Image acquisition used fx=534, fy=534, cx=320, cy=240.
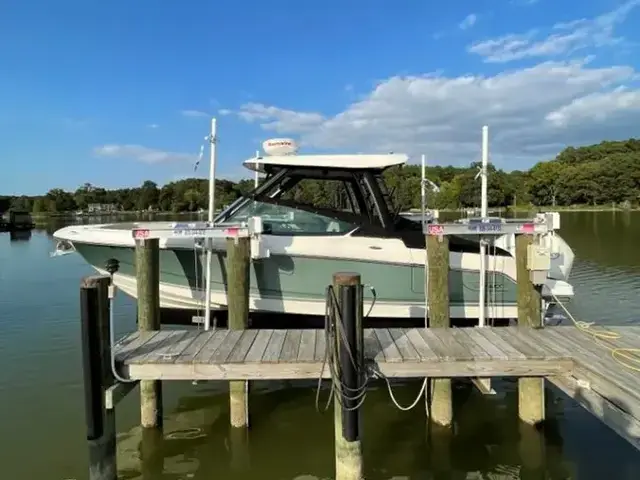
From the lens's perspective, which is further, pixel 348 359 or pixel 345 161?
pixel 345 161

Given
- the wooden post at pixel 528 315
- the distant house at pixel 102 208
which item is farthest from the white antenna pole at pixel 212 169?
the distant house at pixel 102 208

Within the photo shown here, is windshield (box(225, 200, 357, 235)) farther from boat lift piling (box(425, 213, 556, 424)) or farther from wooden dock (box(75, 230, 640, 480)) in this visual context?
wooden dock (box(75, 230, 640, 480))

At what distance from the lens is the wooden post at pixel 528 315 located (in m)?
6.03

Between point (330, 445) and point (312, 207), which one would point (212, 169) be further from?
point (330, 445)

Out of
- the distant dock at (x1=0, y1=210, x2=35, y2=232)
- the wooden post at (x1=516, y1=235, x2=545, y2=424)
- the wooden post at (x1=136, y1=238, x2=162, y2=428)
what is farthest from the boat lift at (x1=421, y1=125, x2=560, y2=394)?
the distant dock at (x1=0, y1=210, x2=35, y2=232)

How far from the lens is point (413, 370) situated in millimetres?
4484

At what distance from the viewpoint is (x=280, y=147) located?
7859 millimetres

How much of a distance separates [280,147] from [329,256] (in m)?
1.92

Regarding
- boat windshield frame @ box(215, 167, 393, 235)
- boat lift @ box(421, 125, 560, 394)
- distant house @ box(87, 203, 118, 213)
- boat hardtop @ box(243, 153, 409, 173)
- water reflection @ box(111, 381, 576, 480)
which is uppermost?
distant house @ box(87, 203, 118, 213)

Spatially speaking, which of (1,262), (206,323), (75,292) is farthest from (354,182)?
(1,262)

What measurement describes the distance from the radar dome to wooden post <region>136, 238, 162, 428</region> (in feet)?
7.91

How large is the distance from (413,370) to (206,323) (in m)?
3.12

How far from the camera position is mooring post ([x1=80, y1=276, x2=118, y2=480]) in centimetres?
424

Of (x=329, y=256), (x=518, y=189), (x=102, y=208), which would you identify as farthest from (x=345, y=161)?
(x=102, y=208)
